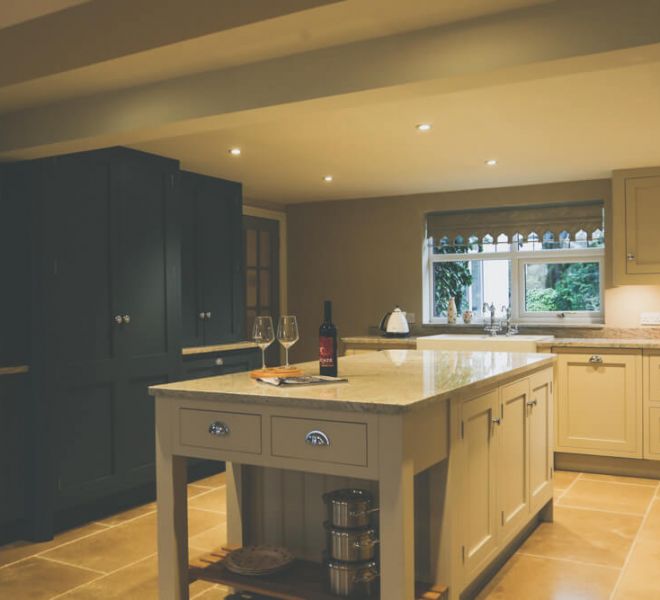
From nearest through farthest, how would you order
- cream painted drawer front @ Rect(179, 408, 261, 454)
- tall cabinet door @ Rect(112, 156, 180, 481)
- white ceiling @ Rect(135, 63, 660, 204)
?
cream painted drawer front @ Rect(179, 408, 261, 454) < white ceiling @ Rect(135, 63, 660, 204) < tall cabinet door @ Rect(112, 156, 180, 481)

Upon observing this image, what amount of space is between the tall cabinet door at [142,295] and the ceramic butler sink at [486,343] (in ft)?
6.54

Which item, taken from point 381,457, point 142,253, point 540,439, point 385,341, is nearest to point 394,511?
point 381,457

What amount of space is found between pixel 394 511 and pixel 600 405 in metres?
3.36

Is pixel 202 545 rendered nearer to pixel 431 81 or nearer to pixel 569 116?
pixel 431 81

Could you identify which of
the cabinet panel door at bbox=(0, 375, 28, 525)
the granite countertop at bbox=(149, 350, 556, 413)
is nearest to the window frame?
the granite countertop at bbox=(149, 350, 556, 413)

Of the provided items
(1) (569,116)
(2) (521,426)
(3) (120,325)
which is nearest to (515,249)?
(1) (569,116)

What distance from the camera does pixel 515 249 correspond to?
5.99 meters

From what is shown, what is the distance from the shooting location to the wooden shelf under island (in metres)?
2.42

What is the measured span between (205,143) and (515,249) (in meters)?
2.96

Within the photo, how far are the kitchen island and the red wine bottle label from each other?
0.11 meters

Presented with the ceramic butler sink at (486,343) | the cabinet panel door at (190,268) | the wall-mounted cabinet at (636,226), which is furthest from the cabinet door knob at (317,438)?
the wall-mounted cabinet at (636,226)

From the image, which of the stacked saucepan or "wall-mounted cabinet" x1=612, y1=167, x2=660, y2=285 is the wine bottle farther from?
"wall-mounted cabinet" x1=612, y1=167, x2=660, y2=285

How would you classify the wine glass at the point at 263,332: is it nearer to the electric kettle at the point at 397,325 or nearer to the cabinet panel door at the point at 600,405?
the cabinet panel door at the point at 600,405

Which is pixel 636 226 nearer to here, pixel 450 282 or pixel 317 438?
pixel 450 282
